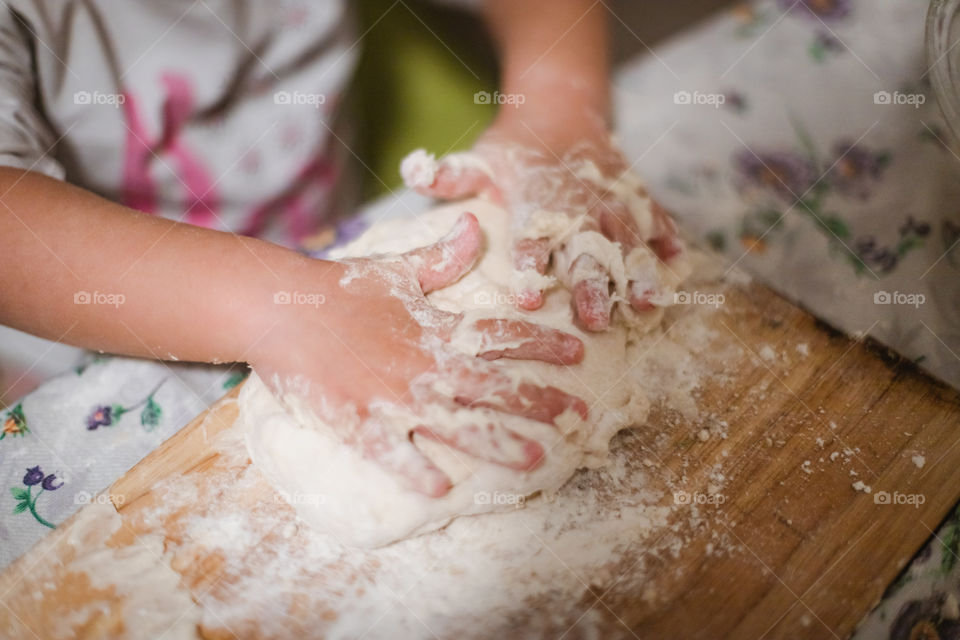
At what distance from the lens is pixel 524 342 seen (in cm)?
75

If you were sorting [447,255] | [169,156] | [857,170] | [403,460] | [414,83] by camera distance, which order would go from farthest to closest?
[414,83] → [857,170] → [169,156] → [447,255] → [403,460]

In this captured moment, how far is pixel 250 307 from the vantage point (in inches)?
30.3

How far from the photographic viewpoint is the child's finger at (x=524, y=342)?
29.4 inches

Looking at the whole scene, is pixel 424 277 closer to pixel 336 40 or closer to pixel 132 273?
pixel 132 273

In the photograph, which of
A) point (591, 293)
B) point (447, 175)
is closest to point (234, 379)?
point (447, 175)

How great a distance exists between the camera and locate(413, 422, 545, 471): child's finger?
713 mm

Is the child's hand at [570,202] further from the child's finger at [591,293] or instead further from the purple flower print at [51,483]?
the purple flower print at [51,483]

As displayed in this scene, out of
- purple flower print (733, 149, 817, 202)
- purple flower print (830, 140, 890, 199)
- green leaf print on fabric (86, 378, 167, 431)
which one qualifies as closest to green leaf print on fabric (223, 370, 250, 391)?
green leaf print on fabric (86, 378, 167, 431)

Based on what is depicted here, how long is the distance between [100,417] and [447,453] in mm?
680

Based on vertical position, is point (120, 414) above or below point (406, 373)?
below

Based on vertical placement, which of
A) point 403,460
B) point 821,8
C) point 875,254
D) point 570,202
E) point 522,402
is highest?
point 821,8

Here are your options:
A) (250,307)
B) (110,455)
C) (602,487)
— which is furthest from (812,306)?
(110,455)

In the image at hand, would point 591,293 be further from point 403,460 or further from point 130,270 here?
point 130,270

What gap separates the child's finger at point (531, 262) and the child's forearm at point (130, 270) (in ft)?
1.01
